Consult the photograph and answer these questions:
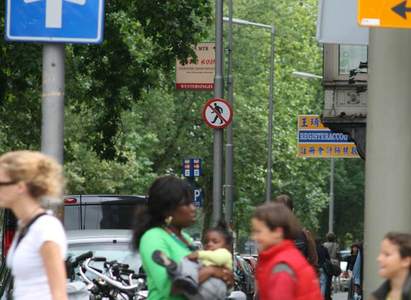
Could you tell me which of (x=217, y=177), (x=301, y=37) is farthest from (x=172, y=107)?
(x=217, y=177)

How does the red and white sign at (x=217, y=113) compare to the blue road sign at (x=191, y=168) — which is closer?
the red and white sign at (x=217, y=113)

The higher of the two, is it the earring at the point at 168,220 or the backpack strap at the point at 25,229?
the backpack strap at the point at 25,229

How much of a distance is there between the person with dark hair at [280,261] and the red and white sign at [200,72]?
25.8 meters

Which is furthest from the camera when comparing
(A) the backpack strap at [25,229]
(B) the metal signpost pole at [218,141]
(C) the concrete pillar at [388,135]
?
(B) the metal signpost pole at [218,141]

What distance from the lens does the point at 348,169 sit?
7688cm

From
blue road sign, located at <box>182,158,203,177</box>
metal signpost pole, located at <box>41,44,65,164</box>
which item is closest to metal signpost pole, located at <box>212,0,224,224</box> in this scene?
blue road sign, located at <box>182,158,203,177</box>

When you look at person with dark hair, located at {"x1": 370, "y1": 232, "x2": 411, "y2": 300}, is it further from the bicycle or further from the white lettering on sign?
the bicycle

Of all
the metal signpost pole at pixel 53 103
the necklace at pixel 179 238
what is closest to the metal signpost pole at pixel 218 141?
the metal signpost pole at pixel 53 103

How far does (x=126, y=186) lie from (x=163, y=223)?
51.0 metres

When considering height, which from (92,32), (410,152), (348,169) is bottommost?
(348,169)

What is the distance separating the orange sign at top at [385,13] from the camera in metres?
7.39

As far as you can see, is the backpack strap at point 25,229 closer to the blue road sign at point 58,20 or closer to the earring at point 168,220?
the earring at point 168,220

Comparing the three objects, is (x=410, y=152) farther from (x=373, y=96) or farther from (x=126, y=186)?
(x=126, y=186)

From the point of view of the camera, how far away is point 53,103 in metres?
8.34
